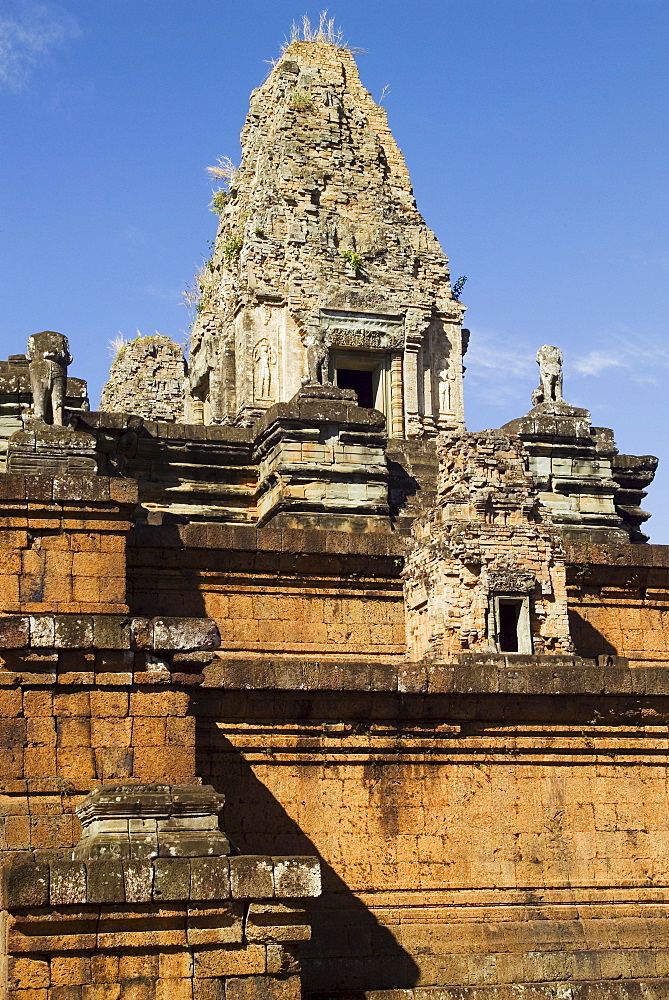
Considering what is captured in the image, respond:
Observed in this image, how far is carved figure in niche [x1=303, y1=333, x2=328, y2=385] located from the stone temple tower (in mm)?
71

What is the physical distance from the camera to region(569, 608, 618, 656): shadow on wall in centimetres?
1900

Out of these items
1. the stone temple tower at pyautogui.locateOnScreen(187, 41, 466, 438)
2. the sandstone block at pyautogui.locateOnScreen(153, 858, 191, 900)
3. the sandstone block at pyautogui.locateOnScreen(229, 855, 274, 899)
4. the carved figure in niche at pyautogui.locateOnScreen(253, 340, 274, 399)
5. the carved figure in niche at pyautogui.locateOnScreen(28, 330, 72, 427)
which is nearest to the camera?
the sandstone block at pyautogui.locateOnScreen(153, 858, 191, 900)

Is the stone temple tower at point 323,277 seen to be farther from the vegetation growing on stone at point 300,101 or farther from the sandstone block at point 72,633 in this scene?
the sandstone block at point 72,633

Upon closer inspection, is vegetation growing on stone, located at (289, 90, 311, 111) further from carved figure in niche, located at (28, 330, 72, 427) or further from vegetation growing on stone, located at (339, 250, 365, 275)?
carved figure in niche, located at (28, 330, 72, 427)

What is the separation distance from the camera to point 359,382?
29156 mm

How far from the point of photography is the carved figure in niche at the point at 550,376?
25078 millimetres

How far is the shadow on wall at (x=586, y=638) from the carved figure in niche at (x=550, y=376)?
6.50 m

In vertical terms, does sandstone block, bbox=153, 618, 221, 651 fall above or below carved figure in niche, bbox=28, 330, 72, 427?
below

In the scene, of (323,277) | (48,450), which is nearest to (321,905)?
(48,450)

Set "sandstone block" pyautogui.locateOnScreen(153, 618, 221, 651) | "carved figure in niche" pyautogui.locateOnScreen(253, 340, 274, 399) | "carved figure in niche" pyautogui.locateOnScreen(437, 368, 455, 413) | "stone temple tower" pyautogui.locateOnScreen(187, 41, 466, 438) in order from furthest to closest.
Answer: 1. "carved figure in niche" pyautogui.locateOnScreen(437, 368, 455, 413)
2. "stone temple tower" pyautogui.locateOnScreen(187, 41, 466, 438)
3. "carved figure in niche" pyautogui.locateOnScreen(253, 340, 274, 399)
4. "sandstone block" pyautogui.locateOnScreen(153, 618, 221, 651)

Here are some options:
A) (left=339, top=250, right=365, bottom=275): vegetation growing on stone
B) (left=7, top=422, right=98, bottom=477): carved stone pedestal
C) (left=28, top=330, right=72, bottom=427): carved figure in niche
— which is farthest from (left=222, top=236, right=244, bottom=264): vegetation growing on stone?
(left=7, top=422, right=98, bottom=477): carved stone pedestal

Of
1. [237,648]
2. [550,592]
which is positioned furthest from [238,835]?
[550,592]

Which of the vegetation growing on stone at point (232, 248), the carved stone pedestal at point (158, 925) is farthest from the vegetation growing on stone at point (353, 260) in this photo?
the carved stone pedestal at point (158, 925)

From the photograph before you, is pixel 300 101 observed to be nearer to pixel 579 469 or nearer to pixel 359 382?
pixel 359 382
